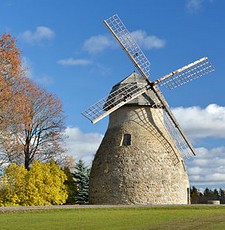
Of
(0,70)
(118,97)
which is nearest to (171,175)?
(118,97)

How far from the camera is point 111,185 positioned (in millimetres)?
29578

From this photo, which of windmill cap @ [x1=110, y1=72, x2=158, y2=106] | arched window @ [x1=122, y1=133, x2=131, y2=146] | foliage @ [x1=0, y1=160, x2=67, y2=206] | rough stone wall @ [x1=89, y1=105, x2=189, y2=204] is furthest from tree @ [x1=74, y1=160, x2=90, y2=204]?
windmill cap @ [x1=110, y1=72, x2=158, y2=106]

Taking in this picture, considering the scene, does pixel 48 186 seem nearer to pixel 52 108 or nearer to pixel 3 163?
pixel 3 163

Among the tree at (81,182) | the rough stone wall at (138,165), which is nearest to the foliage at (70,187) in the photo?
the tree at (81,182)

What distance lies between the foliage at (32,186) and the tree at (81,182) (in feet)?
9.64

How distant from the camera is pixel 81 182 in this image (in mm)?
36188

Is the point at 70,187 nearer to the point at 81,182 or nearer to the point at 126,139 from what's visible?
the point at 81,182

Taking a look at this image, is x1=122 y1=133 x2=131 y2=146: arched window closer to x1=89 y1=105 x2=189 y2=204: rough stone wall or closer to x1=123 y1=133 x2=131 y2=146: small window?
x1=123 y1=133 x2=131 y2=146: small window

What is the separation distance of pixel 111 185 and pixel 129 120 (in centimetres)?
462

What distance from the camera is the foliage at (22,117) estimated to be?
2623 centimetres

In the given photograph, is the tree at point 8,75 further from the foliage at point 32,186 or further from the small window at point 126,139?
the small window at point 126,139

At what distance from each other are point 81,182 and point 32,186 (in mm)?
6892

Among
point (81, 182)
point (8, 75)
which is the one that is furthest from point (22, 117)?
point (81, 182)

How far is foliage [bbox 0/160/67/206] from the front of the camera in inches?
1146
